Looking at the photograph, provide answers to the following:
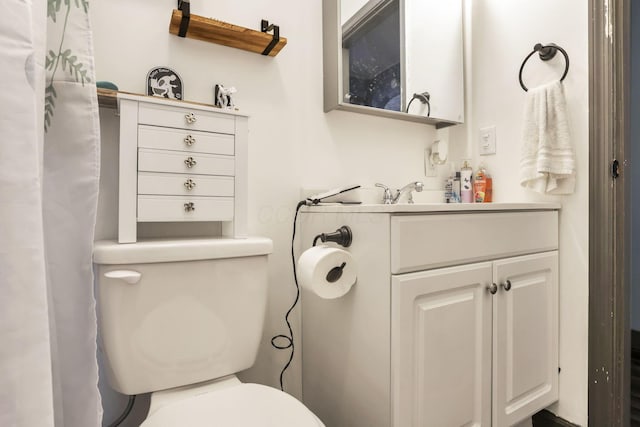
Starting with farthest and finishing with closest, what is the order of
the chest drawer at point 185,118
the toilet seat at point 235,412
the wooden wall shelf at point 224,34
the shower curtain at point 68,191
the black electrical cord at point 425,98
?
1. the black electrical cord at point 425,98
2. the wooden wall shelf at point 224,34
3. the chest drawer at point 185,118
4. the toilet seat at point 235,412
5. the shower curtain at point 68,191

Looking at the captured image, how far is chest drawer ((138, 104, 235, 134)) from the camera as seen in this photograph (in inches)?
37.1

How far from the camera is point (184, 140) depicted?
99 centimetres

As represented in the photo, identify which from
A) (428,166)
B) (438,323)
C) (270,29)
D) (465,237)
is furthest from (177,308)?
(428,166)

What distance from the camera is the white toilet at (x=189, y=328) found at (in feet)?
2.61

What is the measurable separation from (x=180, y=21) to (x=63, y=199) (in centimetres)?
84

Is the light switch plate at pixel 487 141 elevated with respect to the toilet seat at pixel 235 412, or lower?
elevated

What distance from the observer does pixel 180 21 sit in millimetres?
1048

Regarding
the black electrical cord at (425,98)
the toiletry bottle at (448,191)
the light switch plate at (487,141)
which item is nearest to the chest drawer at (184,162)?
the black electrical cord at (425,98)

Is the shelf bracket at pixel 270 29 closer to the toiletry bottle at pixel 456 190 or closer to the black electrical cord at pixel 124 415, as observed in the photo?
the toiletry bottle at pixel 456 190

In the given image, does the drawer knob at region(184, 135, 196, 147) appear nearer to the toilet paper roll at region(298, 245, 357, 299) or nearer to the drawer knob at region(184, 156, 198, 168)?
the drawer knob at region(184, 156, 198, 168)

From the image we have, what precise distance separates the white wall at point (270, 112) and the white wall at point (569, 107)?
51 cm

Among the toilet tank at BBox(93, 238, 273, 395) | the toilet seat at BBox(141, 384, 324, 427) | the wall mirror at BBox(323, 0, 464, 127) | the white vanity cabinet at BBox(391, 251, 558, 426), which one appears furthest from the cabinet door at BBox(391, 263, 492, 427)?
the wall mirror at BBox(323, 0, 464, 127)

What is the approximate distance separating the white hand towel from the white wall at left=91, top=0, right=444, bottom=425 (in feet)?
1.77

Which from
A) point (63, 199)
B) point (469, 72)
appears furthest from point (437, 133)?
point (63, 199)
